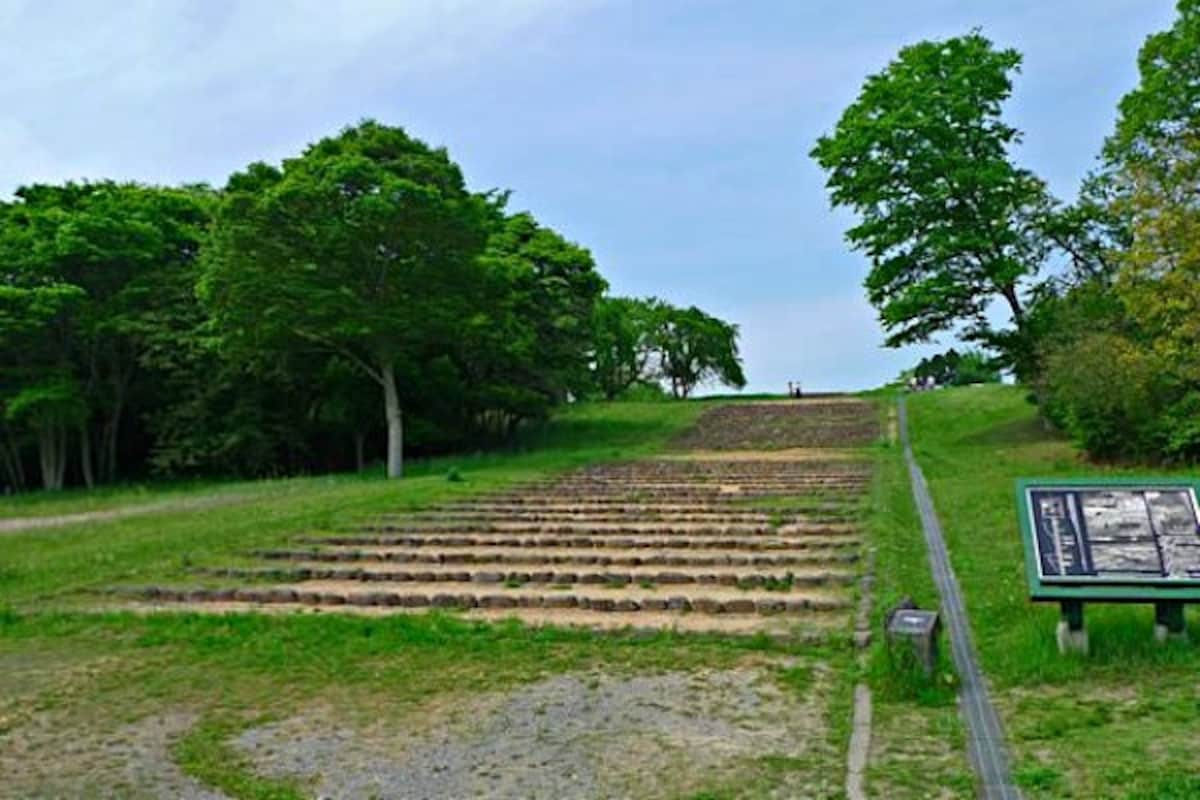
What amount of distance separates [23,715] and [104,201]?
75.0ft

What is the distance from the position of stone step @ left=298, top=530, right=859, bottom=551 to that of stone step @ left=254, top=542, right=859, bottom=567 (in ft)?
0.79

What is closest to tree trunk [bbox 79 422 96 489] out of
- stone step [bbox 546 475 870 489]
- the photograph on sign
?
stone step [bbox 546 475 870 489]

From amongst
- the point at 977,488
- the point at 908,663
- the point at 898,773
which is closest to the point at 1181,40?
the point at 977,488

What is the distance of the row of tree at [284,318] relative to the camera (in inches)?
811

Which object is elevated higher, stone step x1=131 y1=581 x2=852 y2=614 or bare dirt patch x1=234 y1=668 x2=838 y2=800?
stone step x1=131 y1=581 x2=852 y2=614

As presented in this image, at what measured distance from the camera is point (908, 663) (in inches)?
216

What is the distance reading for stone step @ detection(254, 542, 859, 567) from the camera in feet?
32.2

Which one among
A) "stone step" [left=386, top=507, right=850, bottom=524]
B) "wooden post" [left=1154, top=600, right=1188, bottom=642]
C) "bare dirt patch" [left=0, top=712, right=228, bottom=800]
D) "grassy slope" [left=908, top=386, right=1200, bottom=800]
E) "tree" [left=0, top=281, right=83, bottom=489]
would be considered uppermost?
"tree" [left=0, top=281, right=83, bottom=489]

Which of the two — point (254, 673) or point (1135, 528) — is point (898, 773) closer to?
point (1135, 528)

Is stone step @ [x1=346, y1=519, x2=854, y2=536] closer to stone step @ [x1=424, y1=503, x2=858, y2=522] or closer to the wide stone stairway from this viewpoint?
the wide stone stairway

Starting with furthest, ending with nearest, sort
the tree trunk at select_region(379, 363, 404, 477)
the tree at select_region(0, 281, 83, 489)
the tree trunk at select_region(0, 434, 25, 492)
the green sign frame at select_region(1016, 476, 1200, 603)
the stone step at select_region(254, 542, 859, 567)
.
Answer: the tree trunk at select_region(0, 434, 25, 492) → the tree at select_region(0, 281, 83, 489) → the tree trunk at select_region(379, 363, 404, 477) → the stone step at select_region(254, 542, 859, 567) → the green sign frame at select_region(1016, 476, 1200, 603)

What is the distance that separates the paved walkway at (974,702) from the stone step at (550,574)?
3.37 ft

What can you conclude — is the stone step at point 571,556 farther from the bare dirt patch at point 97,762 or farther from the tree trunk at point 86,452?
the tree trunk at point 86,452

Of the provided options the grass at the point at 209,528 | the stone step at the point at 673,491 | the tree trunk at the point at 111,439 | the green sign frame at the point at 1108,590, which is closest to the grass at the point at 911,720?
the green sign frame at the point at 1108,590
